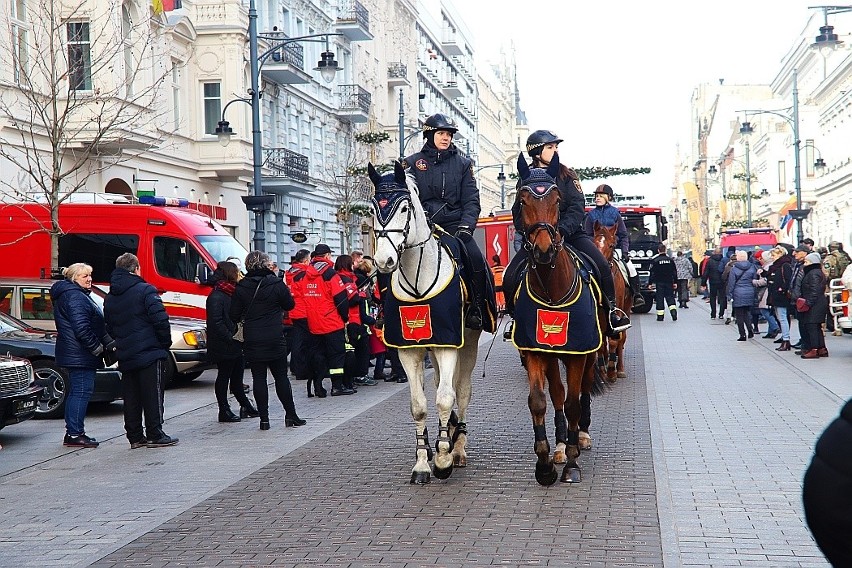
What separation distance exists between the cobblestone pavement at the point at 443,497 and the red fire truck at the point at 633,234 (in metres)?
23.2

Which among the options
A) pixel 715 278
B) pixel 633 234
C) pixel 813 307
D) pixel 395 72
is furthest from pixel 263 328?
pixel 395 72

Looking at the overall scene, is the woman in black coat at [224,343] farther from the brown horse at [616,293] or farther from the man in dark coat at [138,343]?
the brown horse at [616,293]

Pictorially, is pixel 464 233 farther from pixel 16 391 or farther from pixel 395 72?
pixel 395 72

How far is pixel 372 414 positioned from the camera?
44.0 feet

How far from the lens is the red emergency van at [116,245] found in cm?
1956

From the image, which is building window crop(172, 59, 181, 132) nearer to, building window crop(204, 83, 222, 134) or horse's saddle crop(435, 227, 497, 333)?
building window crop(204, 83, 222, 134)

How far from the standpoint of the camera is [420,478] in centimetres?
872

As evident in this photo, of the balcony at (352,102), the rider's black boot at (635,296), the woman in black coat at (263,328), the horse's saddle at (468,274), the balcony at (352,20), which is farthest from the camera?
the balcony at (352,102)

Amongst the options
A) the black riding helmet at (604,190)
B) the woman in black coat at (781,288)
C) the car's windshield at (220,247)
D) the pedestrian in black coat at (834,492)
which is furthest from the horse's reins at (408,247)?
the woman in black coat at (781,288)

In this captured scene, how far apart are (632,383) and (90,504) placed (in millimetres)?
9283

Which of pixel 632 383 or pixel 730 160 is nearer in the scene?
pixel 632 383

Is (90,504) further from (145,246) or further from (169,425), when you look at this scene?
(145,246)

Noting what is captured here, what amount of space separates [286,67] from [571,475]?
3394 centimetres

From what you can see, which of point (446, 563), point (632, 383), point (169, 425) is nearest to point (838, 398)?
point (632, 383)
